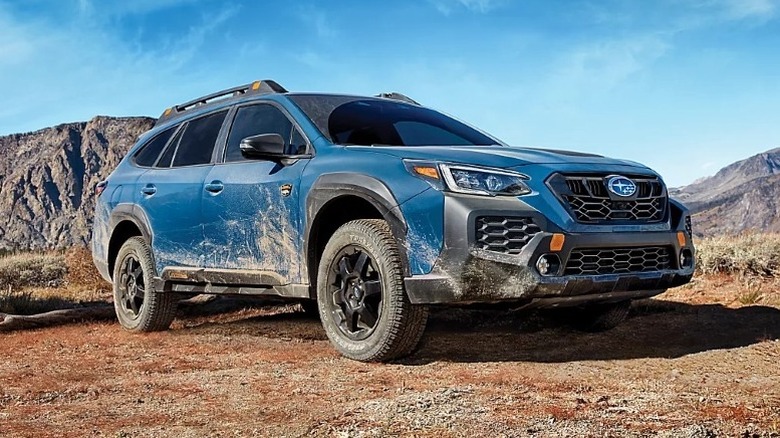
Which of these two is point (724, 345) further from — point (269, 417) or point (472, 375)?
point (269, 417)

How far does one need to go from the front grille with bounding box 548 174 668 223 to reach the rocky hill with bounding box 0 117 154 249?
136398 millimetres

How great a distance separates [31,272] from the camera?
15.3m

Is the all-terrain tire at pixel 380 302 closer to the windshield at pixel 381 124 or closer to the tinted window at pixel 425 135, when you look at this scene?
the windshield at pixel 381 124

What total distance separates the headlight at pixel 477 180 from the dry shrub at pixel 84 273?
10277 mm

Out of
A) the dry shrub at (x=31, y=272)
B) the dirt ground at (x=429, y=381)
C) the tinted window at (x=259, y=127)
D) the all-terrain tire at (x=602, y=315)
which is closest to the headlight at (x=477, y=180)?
the dirt ground at (x=429, y=381)

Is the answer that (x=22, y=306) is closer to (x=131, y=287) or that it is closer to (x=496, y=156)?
(x=131, y=287)

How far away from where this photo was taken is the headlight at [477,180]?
13.7ft

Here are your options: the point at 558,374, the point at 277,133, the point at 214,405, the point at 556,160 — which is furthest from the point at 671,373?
the point at 277,133

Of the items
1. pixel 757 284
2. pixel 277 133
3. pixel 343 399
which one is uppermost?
pixel 277 133

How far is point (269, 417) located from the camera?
125 inches

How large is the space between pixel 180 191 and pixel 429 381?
3108 mm

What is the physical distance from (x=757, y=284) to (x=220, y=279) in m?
5.26

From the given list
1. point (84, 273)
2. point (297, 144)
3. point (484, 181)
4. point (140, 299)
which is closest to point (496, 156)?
point (484, 181)

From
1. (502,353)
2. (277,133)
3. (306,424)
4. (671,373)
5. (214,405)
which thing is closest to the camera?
(306,424)
